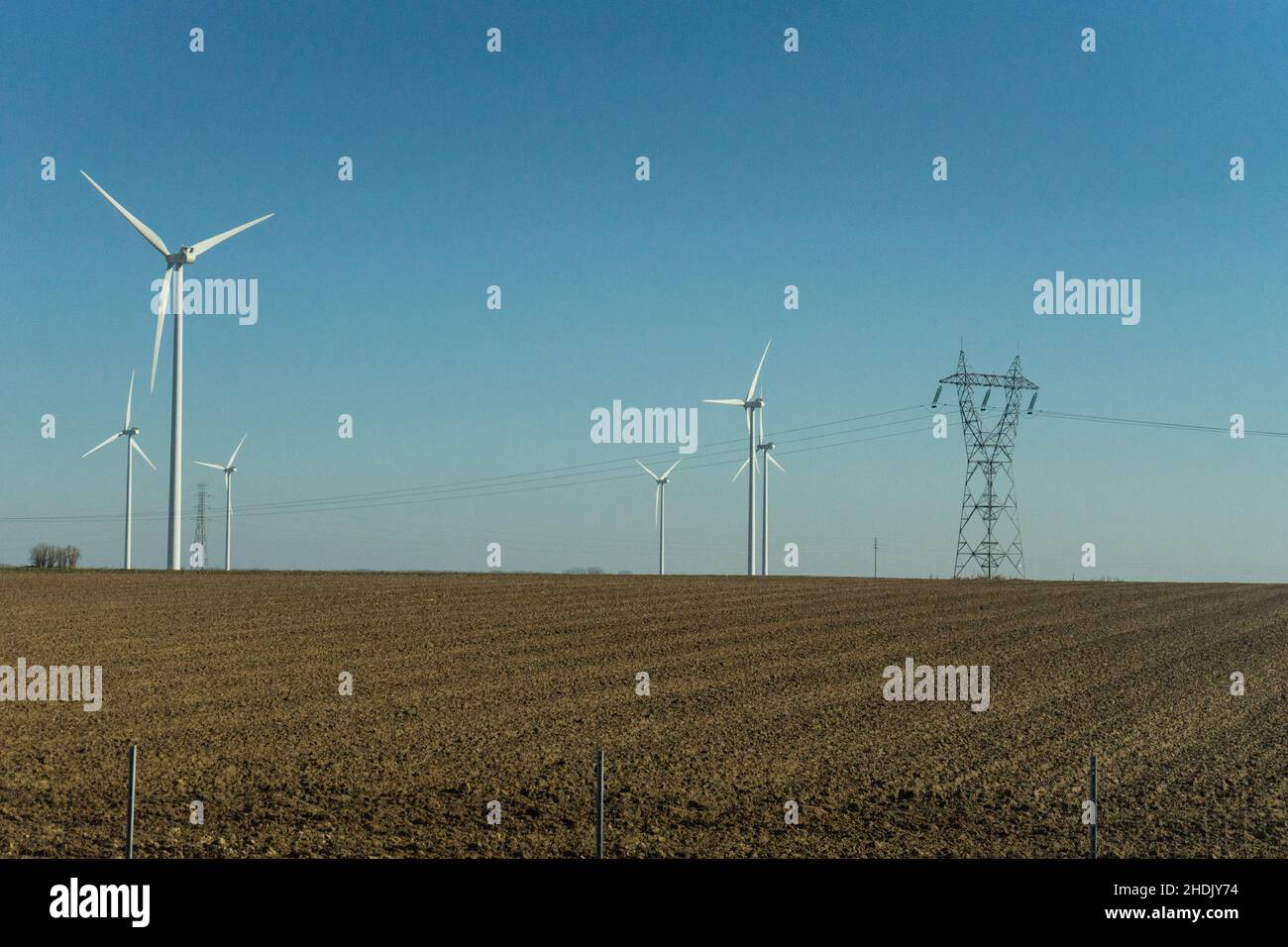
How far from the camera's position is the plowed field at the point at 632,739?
1301cm

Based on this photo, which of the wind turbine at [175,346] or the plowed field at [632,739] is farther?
the wind turbine at [175,346]

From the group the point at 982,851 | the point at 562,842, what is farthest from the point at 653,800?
the point at 982,851

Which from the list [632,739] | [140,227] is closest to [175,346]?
[140,227]

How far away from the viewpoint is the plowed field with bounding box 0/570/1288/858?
1301 cm

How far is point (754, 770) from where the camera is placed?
16.3 metres

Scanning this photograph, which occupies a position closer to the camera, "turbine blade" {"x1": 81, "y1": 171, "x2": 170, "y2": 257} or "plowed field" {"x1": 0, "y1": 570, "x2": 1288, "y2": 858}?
"plowed field" {"x1": 0, "y1": 570, "x2": 1288, "y2": 858}

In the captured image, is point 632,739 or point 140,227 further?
point 140,227

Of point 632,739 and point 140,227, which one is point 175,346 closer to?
point 140,227

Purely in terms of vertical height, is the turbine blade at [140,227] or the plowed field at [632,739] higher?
the turbine blade at [140,227]

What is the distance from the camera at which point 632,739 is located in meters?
18.6

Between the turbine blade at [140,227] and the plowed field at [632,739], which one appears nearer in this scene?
the plowed field at [632,739]

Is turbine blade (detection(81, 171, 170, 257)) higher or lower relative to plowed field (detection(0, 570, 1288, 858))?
higher
